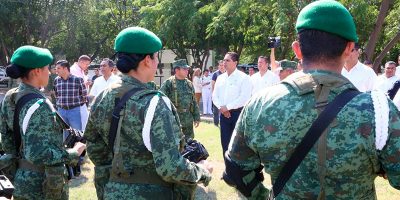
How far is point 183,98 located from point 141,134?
5.09 metres

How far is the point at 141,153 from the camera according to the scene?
2.66 m

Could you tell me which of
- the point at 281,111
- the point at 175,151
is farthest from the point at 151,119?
the point at 281,111

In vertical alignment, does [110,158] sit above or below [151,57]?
below

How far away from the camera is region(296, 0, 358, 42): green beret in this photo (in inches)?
76.1

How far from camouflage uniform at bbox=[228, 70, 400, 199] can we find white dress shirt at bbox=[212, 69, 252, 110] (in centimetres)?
546

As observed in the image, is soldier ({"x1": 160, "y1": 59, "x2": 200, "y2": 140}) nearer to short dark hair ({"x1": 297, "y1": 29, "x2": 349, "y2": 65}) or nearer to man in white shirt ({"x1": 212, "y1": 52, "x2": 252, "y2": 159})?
man in white shirt ({"x1": 212, "y1": 52, "x2": 252, "y2": 159})

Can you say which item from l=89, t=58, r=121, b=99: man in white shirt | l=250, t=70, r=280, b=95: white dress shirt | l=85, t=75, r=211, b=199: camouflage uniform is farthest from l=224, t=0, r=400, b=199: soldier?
l=250, t=70, r=280, b=95: white dress shirt

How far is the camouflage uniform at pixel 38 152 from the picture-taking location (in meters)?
3.17

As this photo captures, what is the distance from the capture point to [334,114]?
6.09 feet

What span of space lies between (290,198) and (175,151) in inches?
29.6

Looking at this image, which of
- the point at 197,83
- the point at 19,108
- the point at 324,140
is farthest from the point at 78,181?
the point at 197,83

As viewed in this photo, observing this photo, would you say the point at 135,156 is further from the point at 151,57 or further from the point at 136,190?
the point at 151,57

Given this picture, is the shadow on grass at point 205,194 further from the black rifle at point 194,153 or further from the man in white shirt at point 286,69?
the black rifle at point 194,153

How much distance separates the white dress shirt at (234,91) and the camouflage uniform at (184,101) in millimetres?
461
